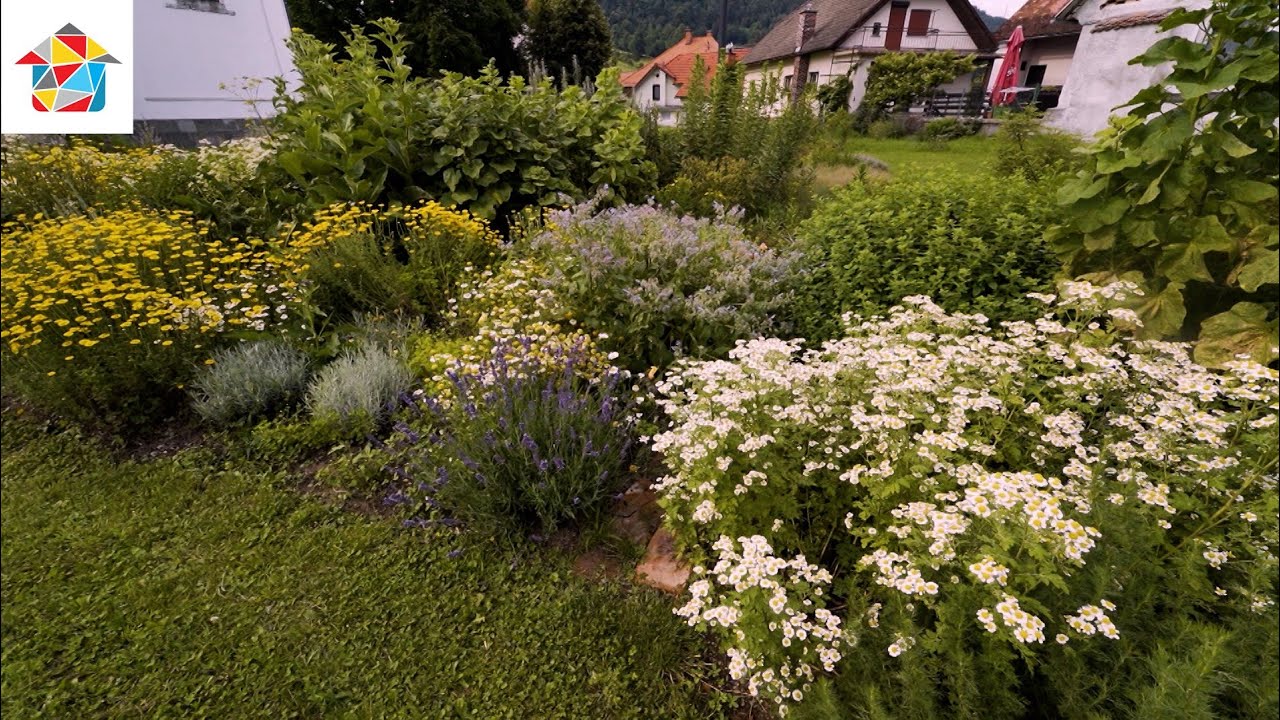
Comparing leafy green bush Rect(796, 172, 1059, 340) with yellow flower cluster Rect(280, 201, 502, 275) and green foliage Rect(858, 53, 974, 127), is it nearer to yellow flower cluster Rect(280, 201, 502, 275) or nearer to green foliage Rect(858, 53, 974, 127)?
Answer: yellow flower cluster Rect(280, 201, 502, 275)

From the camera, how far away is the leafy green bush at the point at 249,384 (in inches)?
134

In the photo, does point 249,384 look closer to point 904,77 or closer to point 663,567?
point 663,567

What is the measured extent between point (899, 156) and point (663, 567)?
1469 cm

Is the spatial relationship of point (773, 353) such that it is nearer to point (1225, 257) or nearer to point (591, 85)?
point (1225, 257)

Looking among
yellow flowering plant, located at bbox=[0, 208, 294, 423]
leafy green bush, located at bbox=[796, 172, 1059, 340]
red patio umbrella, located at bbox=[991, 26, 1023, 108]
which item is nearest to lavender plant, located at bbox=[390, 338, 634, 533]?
leafy green bush, located at bbox=[796, 172, 1059, 340]

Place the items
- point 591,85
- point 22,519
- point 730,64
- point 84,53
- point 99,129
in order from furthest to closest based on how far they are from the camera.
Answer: point 730,64 < point 591,85 < point 99,129 < point 84,53 < point 22,519

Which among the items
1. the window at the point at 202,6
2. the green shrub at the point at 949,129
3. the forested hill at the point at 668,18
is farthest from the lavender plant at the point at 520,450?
the green shrub at the point at 949,129

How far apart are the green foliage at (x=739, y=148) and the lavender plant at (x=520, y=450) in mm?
3542

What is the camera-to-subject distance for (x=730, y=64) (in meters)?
8.04

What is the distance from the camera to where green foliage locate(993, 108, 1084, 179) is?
5.11 meters

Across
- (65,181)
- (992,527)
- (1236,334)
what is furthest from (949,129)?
(65,181)

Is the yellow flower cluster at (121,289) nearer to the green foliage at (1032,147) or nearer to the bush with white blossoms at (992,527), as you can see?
the bush with white blossoms at (992,527)

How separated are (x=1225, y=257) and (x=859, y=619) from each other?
7.36 feet

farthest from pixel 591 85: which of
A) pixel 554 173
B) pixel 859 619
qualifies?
pixel 859 619
